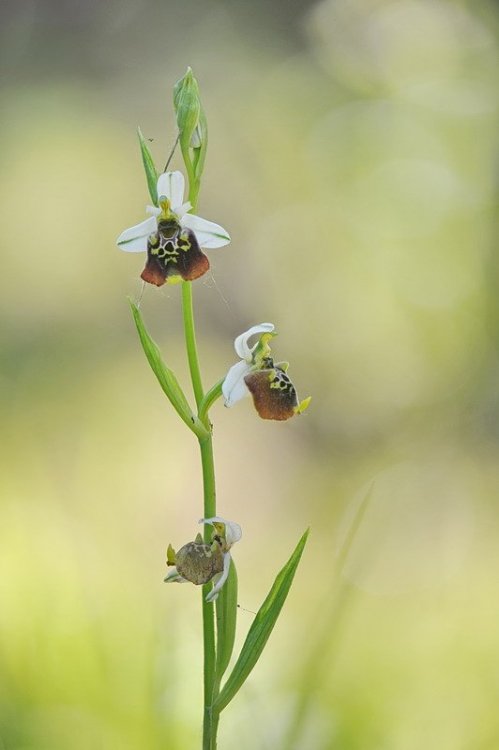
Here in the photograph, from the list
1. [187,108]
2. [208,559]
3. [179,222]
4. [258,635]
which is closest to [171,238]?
[179,222]

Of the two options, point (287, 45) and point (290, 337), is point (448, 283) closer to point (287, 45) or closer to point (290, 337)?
point (290, 337)

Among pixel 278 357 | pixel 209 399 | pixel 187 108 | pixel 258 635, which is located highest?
pixel 278 357

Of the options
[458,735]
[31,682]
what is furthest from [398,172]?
[31,682]

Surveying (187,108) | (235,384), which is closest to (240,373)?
(235,384)

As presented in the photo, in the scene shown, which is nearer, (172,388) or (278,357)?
(172,388)

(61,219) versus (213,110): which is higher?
(213,110)

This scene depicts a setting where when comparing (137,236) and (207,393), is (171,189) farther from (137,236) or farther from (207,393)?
(207,393)

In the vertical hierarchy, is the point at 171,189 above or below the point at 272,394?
above
